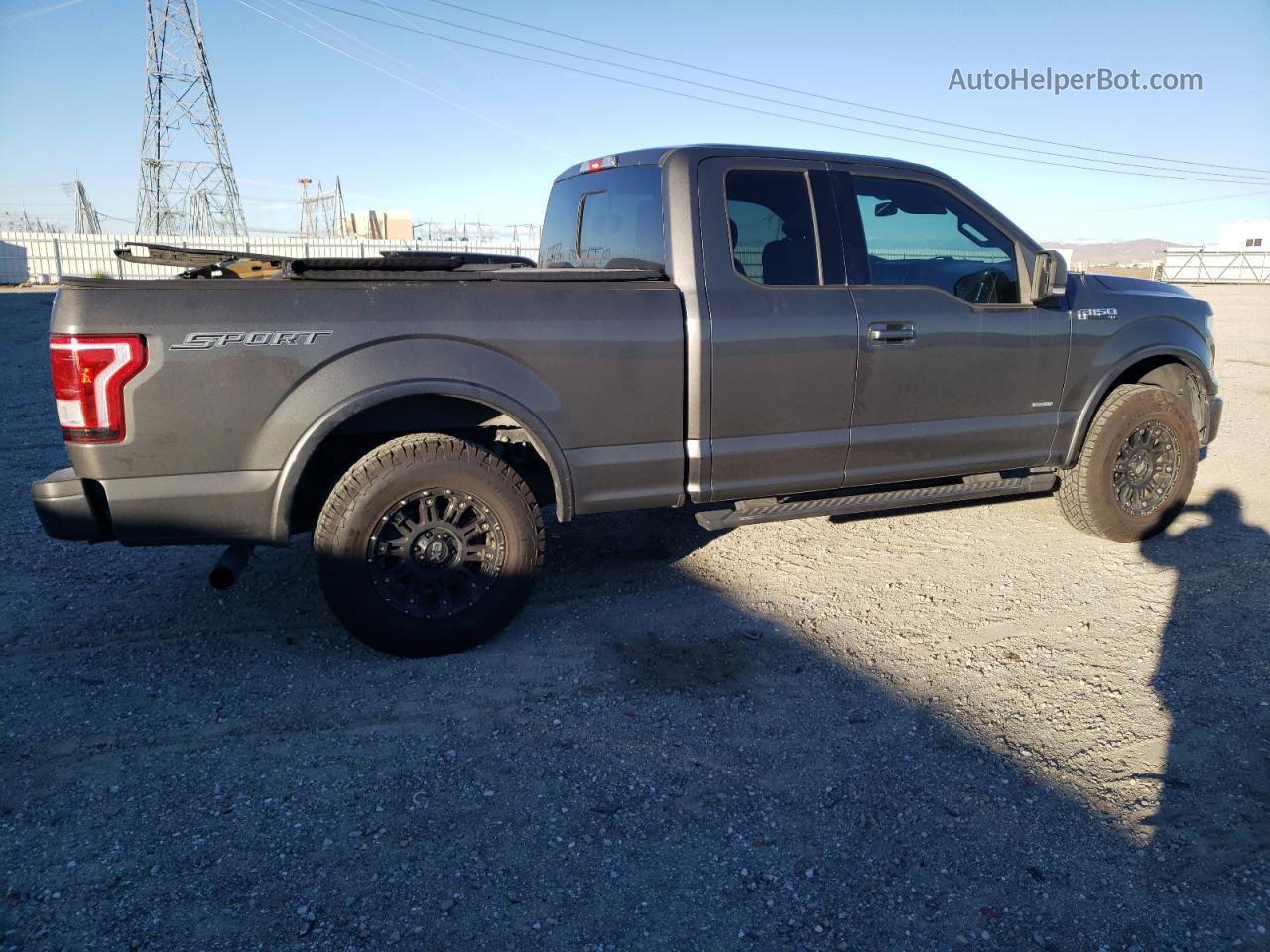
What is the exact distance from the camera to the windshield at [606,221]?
4219 mm

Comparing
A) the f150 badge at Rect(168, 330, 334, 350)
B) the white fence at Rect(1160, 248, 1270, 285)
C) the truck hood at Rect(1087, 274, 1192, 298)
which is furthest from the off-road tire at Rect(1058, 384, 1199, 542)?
the white fence at Rect(1160, 248, 1270, 285)

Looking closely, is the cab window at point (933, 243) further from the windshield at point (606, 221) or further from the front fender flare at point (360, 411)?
the front fender flare at point (360, 411)

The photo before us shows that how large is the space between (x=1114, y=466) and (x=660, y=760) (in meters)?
3.47

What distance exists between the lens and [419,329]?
11.5 feet

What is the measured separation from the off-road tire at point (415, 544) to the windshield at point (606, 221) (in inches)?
51.5

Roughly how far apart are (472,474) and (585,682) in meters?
→ 0.97

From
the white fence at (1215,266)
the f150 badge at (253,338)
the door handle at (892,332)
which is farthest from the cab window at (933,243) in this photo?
the white fence at (1215,266)

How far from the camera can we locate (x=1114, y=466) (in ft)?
16.6

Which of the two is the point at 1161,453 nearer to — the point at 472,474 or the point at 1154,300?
the point at 1154,300

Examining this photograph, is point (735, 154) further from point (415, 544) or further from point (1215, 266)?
point (1215, 266)

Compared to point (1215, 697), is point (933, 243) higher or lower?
higher

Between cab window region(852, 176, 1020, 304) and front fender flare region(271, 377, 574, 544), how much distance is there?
193cm

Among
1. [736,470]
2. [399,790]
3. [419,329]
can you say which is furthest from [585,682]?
[419,329]

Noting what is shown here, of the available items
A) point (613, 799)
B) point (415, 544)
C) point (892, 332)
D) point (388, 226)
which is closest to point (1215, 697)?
point (892, 332)
